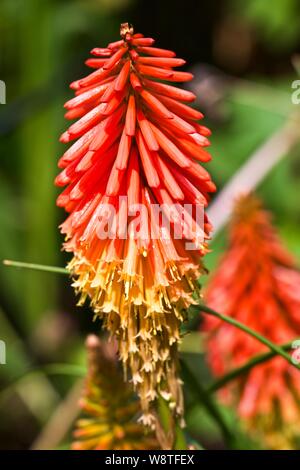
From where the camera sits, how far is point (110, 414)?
1666mm

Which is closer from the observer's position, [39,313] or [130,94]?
[130,94]

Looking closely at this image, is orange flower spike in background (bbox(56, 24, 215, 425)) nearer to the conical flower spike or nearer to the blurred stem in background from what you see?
the conical flower spike

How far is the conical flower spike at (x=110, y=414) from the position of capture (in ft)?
→ 5.34

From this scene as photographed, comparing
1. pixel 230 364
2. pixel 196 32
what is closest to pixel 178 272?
pixel 230 364

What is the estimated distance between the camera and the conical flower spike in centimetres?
163

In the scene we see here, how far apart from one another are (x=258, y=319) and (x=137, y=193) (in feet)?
2.74

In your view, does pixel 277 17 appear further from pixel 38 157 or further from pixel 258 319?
pixel 258 319

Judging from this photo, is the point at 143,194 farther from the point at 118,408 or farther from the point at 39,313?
the point at 39,313

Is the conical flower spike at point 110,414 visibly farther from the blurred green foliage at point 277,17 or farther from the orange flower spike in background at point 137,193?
the blurred green foliage at point 277,17

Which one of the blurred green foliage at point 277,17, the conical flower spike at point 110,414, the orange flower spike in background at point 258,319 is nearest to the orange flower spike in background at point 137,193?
the conical flower spike at point 110,414

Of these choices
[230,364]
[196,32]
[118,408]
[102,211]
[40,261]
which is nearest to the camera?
[102,211]

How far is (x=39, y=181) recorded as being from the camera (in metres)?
4.38

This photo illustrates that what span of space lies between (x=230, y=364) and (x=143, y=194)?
82 centimetres

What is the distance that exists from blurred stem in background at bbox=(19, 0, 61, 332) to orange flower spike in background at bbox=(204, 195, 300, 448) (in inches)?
91.4
